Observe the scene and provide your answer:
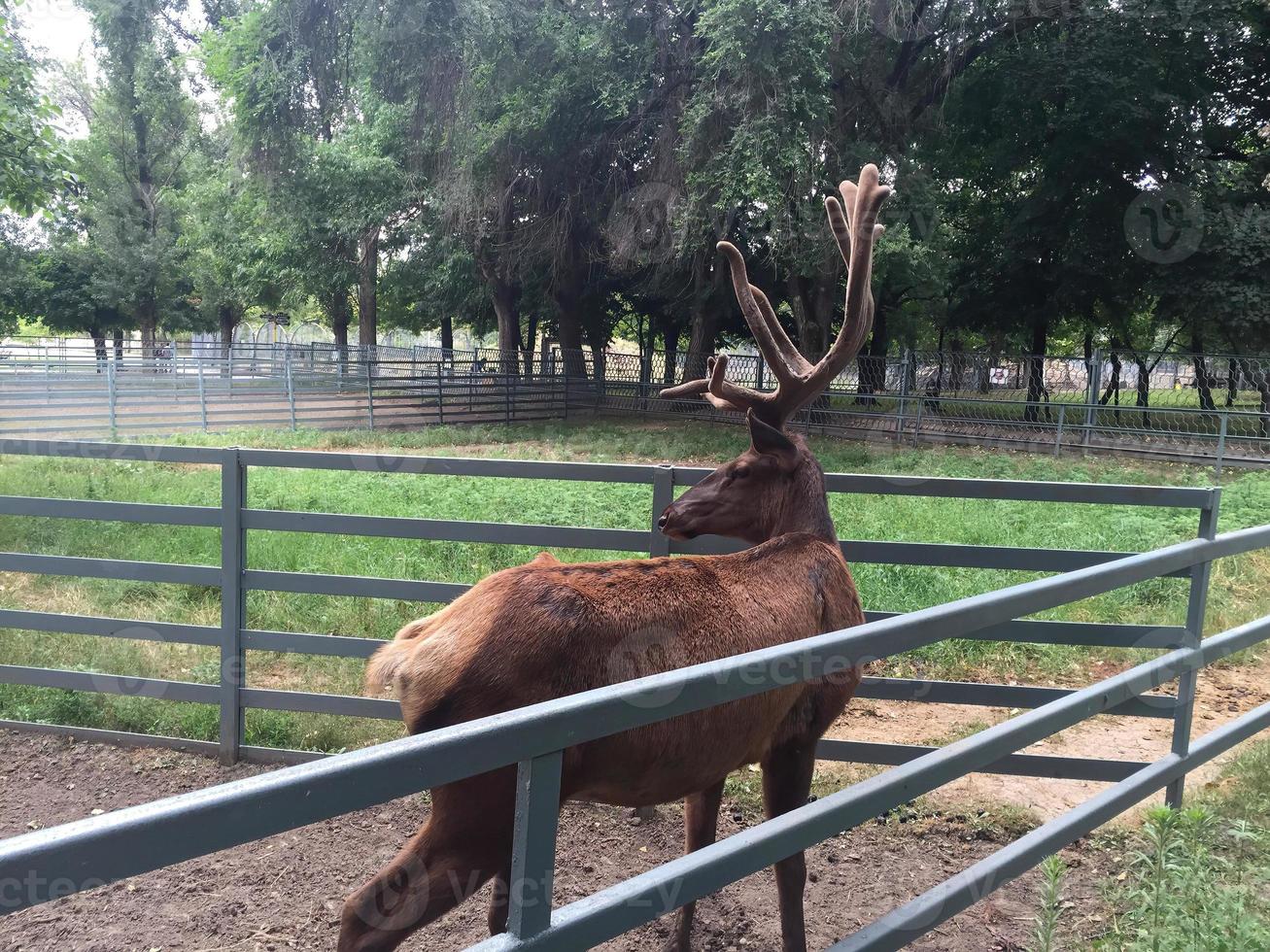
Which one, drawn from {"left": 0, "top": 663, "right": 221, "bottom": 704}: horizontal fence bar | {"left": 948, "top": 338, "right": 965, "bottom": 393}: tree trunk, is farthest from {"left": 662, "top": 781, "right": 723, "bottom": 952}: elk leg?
{"left": 948, "top": 338, "right": 965, "bottom": 393}: tree trunk

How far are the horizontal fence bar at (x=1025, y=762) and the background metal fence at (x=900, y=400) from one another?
42.5ft

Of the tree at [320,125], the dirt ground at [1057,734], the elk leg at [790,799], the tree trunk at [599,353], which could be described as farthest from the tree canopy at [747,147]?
the elk leg at [790,799]

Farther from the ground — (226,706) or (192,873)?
(226,706)

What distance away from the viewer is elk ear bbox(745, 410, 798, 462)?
3.68 metres

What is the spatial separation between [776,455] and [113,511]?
3467 millimetres

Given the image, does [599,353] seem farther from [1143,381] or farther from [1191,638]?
[1191,638]

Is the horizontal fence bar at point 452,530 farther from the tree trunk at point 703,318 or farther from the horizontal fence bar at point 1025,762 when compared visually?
the tree trunk at point 703,318

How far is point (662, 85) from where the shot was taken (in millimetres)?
17406

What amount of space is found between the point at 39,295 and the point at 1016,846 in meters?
40.9

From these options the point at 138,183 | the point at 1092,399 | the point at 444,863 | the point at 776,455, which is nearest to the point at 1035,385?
the point at 1092,399

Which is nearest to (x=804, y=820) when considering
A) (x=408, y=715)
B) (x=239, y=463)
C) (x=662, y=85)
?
(x=408, y=715)

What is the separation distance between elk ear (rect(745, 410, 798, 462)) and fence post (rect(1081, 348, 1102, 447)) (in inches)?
605

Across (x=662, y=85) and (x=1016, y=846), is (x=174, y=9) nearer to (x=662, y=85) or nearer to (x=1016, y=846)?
(x=662, y=85)

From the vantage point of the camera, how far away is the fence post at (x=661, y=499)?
4.22 m
